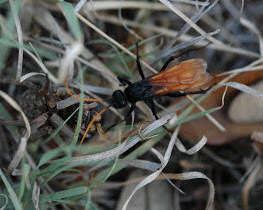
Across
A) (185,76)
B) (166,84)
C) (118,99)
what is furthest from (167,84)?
(118,99)

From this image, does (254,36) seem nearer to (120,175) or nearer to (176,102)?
(176,102)

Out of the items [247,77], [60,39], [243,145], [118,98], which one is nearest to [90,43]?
[60,39]

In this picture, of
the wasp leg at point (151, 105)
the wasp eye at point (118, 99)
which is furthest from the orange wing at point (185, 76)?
the wasp eye at point (118, 99)

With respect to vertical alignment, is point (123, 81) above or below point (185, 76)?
above

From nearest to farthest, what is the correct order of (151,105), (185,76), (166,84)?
(185,76), (166,84), (151,105)

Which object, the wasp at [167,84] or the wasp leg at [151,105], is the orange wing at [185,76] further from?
the wasp leg at [151,105]

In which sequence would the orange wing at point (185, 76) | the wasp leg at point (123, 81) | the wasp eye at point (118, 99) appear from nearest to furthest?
1. the orange wing at point (185, 76)
2. the wasp eye at point (118, 99)
3. the wasp leg at point (123, 81)

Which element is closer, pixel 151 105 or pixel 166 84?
pixel 166 84

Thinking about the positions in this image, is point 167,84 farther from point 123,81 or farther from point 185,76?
point 123,81
